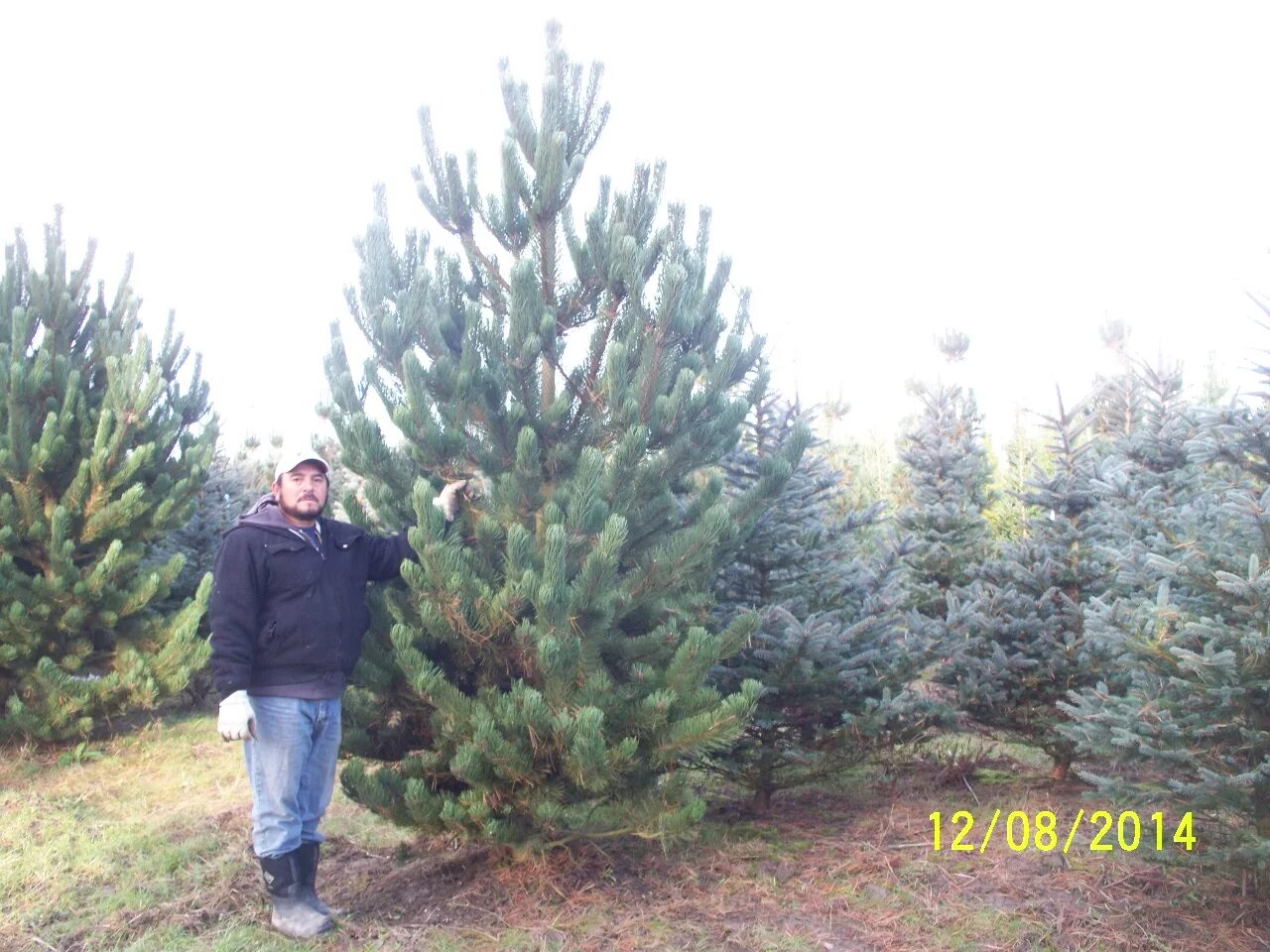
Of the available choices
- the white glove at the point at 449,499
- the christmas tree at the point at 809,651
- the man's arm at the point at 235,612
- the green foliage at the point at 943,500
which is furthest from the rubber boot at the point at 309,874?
the green foliage at the point at 943,500

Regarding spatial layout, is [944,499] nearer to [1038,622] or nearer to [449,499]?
[1038,622]

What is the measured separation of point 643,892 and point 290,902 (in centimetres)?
158

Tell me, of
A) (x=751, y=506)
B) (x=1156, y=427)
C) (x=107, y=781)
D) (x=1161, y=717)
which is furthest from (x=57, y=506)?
(x=1156, y=427)

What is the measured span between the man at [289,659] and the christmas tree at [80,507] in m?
3.59

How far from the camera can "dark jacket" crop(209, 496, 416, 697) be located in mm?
3910

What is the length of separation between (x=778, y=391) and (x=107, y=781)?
5687mm

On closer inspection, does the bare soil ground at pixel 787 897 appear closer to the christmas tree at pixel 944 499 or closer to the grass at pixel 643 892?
the grass at pixel 643 892

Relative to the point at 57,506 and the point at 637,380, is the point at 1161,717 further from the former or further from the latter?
the point at 57,506

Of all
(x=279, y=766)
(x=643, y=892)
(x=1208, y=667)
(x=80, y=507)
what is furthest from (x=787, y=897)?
(x=80, y=507)

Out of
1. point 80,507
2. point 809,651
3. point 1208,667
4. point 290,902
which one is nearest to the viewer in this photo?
point 1208,667

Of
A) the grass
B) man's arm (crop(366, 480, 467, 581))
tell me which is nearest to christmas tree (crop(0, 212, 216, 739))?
the grass

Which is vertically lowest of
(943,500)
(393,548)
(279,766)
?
(279,766)

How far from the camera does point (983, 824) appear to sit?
17.6ft

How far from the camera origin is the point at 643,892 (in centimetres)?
443
